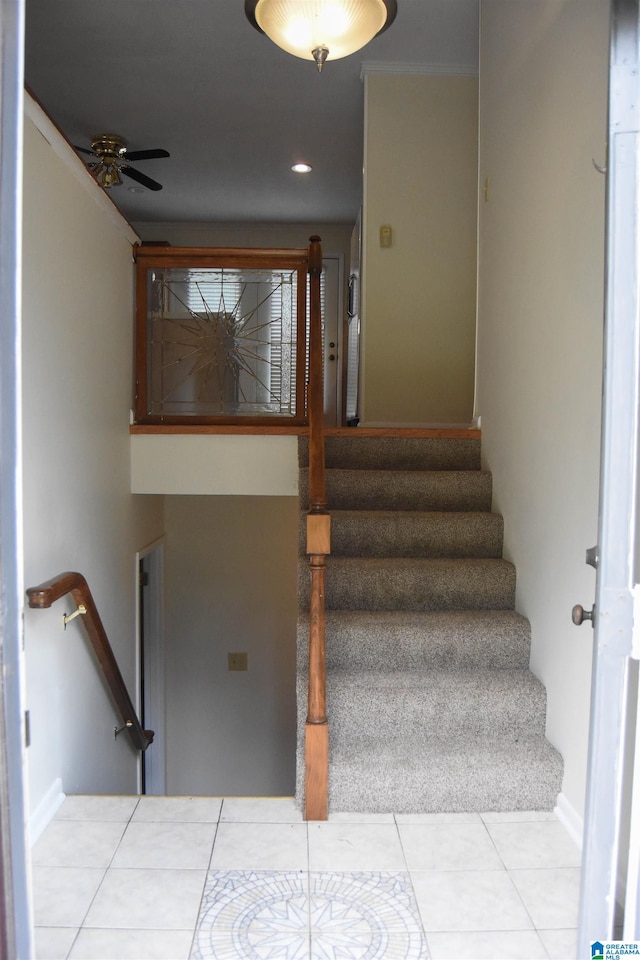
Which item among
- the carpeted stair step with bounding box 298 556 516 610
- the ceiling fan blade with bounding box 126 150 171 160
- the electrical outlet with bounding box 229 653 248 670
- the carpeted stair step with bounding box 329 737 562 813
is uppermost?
the ceiling fan blade with bounding box 126 150 171 160

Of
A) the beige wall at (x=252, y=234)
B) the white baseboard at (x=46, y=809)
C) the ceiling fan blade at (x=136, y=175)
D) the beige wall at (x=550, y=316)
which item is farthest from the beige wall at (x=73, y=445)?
the beige wall at (x=252, y=234)

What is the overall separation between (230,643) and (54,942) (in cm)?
441

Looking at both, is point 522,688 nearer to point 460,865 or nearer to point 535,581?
point 535,581

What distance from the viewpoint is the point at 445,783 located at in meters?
2.46

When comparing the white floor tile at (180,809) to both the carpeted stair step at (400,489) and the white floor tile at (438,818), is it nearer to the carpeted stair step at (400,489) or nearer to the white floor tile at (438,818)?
the white floor tile at (438,818)

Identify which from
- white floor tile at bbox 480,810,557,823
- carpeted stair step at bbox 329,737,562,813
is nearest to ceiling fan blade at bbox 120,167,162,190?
carpeted stair step at bbox 329,737,562,813

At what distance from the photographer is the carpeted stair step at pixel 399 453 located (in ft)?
12.9

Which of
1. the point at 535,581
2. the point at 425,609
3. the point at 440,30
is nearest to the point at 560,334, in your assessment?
the point at 535,581

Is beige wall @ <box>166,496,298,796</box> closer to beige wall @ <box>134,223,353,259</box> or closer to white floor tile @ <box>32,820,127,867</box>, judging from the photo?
beige wall @ <box>134,223,353,259</box>

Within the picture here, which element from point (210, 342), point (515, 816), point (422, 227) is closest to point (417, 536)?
point (515, 816)

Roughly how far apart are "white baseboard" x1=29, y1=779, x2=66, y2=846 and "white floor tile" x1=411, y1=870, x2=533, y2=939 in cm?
117

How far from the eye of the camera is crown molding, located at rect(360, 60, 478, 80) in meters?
4.59

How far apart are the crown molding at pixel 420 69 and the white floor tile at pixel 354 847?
4.30 m

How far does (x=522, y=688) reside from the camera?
270 centimetres
